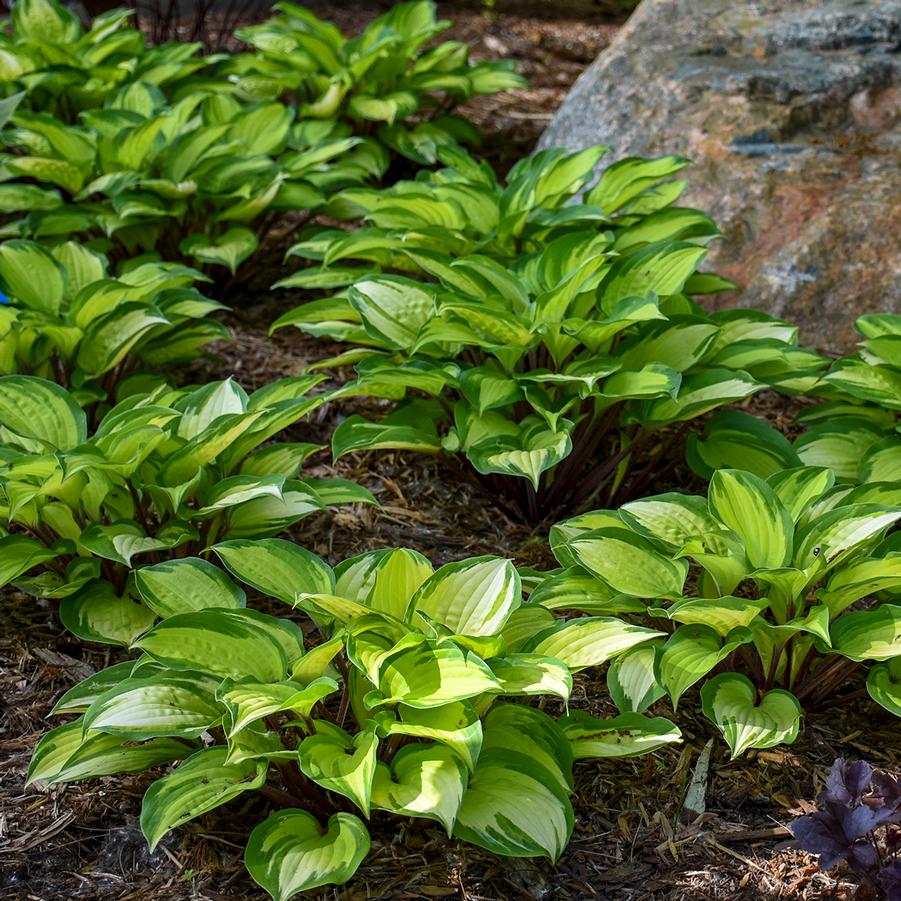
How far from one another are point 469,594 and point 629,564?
1.10ft

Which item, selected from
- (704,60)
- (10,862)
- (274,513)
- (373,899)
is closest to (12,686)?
(10,862)

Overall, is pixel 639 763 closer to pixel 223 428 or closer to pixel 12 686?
pixel 223 428

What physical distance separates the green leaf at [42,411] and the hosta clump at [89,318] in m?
0.33

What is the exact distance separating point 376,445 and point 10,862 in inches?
45.4

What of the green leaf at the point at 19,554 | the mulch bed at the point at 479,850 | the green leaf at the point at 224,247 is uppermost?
the green leaf at the point at 224,247

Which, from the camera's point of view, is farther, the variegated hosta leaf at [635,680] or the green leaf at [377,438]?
the green leaf at [377,438]

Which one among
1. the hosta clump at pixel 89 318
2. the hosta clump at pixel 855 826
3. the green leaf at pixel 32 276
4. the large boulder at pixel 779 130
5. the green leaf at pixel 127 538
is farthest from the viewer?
the large boulder at pixel 779 130

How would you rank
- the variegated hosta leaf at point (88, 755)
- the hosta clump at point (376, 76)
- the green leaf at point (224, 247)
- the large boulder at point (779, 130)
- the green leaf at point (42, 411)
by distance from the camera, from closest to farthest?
the variegated hosta leaf at point (88, 755) < the green leaf at point (42, 411) < the large boulder at point (779, 130) < the green leaf at point (224, 247) < the hosta clump at point (376, 76)

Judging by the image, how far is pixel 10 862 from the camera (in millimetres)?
1736

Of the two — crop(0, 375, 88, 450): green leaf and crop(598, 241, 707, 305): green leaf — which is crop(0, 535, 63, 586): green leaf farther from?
crop(598, 241, 707, 305): green leaf

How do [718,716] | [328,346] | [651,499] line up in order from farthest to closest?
[328,346], [651,499], [718,716]

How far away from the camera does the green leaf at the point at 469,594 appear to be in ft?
6.02

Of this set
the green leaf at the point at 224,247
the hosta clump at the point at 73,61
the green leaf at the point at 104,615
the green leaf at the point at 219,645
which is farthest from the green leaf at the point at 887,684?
the hosta clump at the point at 73,61

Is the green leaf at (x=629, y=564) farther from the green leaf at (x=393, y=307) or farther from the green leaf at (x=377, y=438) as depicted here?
the green leaf at (x=393, y=307)
